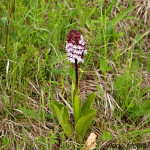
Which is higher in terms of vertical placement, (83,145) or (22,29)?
(22,29)

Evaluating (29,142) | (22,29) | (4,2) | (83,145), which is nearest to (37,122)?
(29,142)

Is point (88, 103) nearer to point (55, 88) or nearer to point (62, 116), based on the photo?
point (62, 116)

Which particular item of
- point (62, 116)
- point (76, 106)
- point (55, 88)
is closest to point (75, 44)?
point (76, 106)

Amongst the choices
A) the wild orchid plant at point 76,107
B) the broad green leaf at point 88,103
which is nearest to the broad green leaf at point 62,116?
the wild orchid plant at point 76,107

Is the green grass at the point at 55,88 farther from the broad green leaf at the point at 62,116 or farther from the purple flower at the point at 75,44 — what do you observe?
the purple flower at the point at 75,44

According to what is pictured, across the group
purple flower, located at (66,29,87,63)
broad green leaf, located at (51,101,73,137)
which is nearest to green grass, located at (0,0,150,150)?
broad green leaf, located at (51,101,73,137)

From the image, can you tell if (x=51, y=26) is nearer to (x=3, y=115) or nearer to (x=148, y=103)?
(x=3, y=115)

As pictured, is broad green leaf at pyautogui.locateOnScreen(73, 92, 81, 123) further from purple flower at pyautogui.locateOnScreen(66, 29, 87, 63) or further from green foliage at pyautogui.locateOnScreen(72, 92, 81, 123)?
purple flower at pyautogui.locateOnScreen(66, 29, 87, 63)
